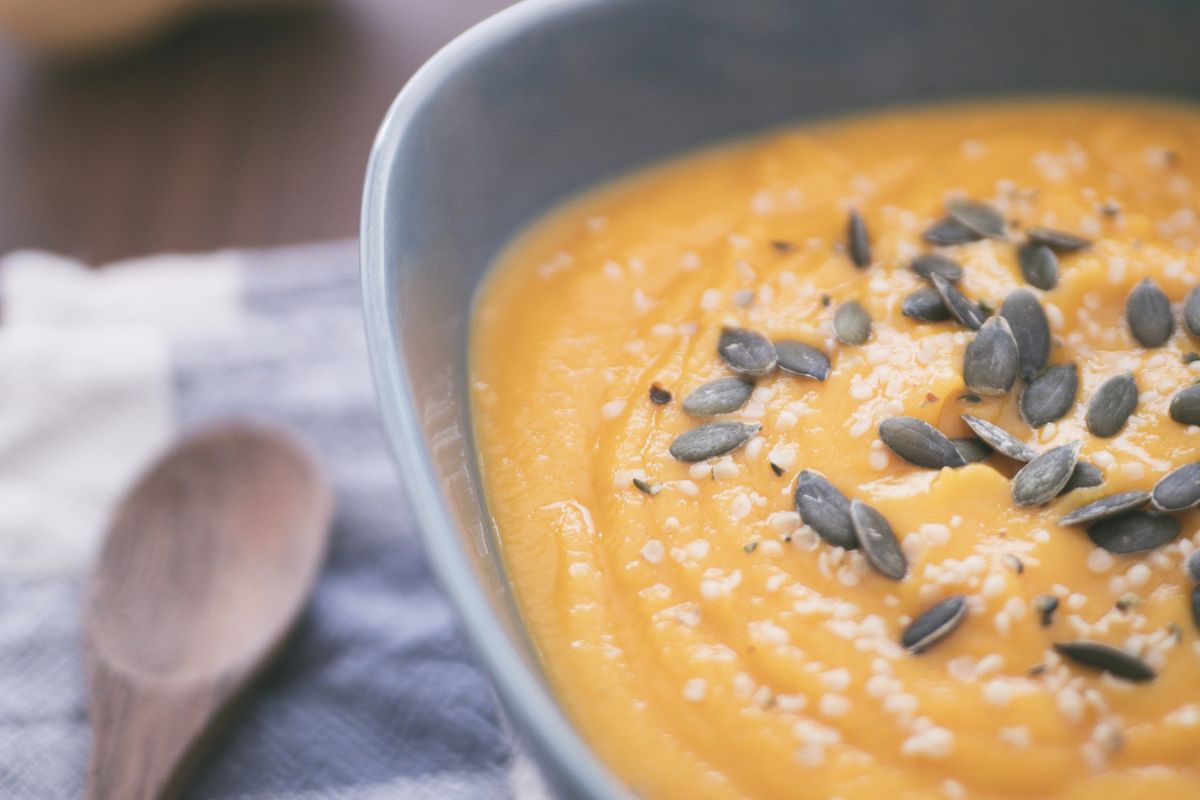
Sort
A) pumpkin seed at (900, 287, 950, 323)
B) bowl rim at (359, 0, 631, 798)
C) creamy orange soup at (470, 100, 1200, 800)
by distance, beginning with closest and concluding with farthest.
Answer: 1. bowl rim at (359, 0, 631, 798)
2. creamy orange soup at (470, 100, 1200, 800)
3. pumpkin seed at (900, 287, 950, 323)

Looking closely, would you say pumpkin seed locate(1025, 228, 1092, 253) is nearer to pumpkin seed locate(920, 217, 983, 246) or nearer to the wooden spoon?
pumpkin seed locate(920, 217, 983, 246)

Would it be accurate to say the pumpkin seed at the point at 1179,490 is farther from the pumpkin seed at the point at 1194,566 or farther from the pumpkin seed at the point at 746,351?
the pumpkin seed at the point at 746,351

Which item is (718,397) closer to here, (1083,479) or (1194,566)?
(1083,479)

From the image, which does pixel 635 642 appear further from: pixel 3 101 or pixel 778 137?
pixel 3 101

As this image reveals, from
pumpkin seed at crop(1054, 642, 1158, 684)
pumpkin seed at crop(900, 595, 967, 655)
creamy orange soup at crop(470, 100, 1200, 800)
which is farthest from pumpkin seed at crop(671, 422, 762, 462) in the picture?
pumpkin seed at crop(1054, 642, 1158, 684)

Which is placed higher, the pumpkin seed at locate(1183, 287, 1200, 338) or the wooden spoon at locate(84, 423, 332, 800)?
the pumpkin seed at locate(1183, 287, 1200, 338)

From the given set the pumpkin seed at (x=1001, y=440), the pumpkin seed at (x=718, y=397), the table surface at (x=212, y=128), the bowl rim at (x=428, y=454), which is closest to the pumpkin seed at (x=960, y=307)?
the pumpkin seed at (x=1001, y=440)
